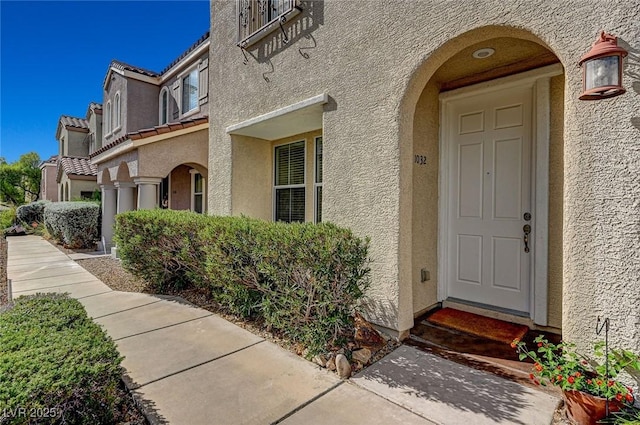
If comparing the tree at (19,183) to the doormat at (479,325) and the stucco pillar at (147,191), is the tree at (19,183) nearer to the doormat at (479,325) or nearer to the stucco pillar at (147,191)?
the stucco pillar at (147,191)

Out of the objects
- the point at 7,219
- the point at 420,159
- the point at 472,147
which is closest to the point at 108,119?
the point at 7,219

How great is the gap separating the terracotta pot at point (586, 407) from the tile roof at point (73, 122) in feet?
98.5

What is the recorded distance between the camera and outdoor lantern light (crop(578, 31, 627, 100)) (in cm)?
264

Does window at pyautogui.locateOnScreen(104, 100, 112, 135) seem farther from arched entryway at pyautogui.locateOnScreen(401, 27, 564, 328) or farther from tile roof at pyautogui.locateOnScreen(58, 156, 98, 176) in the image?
arched entryway at pyautogui.locateOnScreen(401, 27, 564, 328)

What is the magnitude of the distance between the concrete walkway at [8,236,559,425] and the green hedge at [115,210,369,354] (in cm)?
46

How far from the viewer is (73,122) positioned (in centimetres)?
2383

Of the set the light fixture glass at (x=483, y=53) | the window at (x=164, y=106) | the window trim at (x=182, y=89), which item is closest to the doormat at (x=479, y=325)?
the light fixture glass at (x=483, y=53)

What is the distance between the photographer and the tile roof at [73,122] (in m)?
23.5

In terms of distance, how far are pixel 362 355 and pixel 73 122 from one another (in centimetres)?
2892

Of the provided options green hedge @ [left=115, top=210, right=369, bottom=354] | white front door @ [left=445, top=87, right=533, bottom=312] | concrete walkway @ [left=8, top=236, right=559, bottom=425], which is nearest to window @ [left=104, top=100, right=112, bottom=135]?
green hedge @ [left=115, top=210, right=369, bottom=354]

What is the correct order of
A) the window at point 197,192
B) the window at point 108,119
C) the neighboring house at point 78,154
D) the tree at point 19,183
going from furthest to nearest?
→ the tree at point 19,183, the neighboring house at point 78,154, the window at point 108,119, the window at point 197,192

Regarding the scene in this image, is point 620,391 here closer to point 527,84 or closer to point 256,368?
point 256,368

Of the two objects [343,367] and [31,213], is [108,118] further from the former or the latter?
A: [343,367]

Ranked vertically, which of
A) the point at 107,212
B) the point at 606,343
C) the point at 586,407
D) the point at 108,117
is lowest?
the point at 586,407
